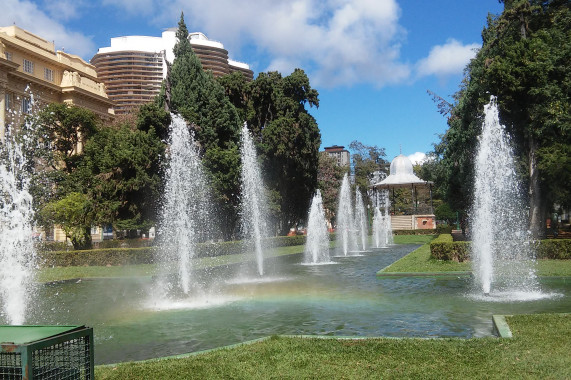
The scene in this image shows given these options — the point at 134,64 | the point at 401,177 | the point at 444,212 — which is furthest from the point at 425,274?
the point at 134,64

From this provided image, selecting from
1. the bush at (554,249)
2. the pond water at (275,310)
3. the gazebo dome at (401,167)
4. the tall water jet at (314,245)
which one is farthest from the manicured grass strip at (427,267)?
the gazebo dome at (401,167)

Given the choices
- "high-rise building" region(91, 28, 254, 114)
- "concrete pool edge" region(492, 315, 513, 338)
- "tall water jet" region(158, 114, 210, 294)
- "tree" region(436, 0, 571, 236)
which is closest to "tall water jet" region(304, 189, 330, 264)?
"tall water jet" region(158, 114, 210, 294)

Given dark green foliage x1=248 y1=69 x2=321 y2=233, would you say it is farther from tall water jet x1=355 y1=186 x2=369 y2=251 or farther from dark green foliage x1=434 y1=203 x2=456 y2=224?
dark green foliage x1=434 y1=203 x2=456 y2=224

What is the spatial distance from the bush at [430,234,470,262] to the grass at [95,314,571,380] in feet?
38.7

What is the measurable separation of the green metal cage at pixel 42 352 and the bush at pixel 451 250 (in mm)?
16512

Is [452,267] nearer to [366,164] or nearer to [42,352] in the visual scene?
[42,352]

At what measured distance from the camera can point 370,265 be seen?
2081 centimetres

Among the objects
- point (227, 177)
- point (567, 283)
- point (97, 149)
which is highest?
point (97, 149)

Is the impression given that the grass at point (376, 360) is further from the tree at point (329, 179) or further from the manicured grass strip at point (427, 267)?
the tree at point (329, 179)

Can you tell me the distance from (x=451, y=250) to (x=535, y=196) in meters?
7.81

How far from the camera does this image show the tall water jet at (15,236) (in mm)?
10602

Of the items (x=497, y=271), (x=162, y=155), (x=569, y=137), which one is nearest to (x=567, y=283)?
(x=497, y=271)

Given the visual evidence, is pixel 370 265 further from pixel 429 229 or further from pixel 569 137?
pixel 429 229

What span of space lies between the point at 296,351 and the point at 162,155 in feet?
79.7
